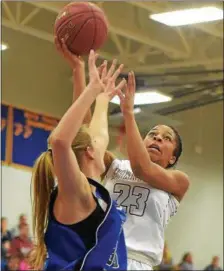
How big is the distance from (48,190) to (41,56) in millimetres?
10082

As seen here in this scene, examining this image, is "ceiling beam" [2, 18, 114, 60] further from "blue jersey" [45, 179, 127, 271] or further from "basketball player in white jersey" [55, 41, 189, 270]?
"blue jersey" [45, 179, 127, 271]

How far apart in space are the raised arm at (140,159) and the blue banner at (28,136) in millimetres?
8531

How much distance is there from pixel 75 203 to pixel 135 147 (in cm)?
68

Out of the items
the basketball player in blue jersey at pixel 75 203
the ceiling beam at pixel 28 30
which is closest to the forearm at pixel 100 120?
the basketball player in blue jersey at pixel 75 203

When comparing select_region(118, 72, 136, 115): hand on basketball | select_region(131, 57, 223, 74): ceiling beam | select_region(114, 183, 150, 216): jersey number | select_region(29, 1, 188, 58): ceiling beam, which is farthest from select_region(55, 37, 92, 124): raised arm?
select_region(131, 57, 223, 74): ceiling beam

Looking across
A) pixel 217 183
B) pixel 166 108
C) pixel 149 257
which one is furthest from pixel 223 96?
pixel 149 257

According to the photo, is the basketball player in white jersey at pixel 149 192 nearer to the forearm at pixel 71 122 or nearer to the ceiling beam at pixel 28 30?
the forearm at pixel 71 122

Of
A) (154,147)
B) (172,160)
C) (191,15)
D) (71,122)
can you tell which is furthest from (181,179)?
(191,15)

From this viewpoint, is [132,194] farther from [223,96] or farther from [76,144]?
[223,96]

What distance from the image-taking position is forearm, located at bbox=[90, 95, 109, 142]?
313 centimetres

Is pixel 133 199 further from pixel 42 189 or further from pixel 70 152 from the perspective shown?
pixel 70 152

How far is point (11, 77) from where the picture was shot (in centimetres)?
1234

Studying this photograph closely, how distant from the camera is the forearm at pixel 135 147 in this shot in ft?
11.1

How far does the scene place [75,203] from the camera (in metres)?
2.77
